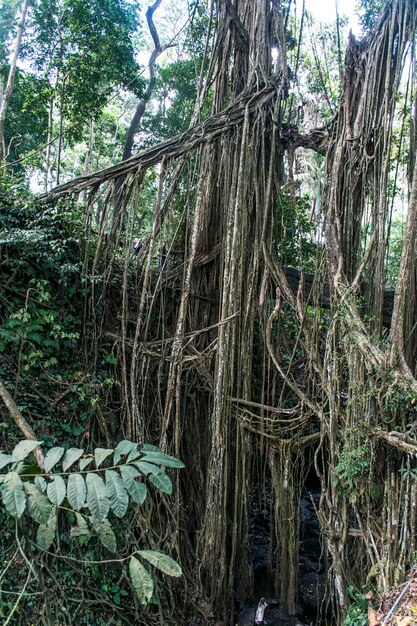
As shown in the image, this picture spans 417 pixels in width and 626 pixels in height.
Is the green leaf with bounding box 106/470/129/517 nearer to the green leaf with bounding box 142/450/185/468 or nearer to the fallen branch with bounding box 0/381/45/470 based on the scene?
the green leaf with bounding box 142/450/185/468

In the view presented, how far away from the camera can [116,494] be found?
1.49 m

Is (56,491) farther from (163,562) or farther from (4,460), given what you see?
(163,562)

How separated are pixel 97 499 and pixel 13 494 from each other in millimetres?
248

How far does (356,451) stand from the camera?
2.94 meters

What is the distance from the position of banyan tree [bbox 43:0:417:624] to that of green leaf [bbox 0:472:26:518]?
2365mm

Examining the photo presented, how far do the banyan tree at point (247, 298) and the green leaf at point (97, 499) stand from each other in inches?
84.6

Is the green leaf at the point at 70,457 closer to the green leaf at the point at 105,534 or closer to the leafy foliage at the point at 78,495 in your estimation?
the leafy foliage at the point at 78,495

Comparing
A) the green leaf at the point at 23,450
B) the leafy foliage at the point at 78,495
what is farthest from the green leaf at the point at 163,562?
the green leaf at the point at 23,450

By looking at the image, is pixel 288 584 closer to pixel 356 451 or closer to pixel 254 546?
pixel 254 546

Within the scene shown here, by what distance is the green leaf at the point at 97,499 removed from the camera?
1451 mm

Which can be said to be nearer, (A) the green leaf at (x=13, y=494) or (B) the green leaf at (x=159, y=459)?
(A) the green leaf at (x=13, y=494)

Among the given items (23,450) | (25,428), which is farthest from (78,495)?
(25,428)

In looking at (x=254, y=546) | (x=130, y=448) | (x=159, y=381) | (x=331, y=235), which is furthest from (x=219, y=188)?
(x=254, y=546)

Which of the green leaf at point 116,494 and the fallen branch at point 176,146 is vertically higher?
the fallen branch at point 176,146
